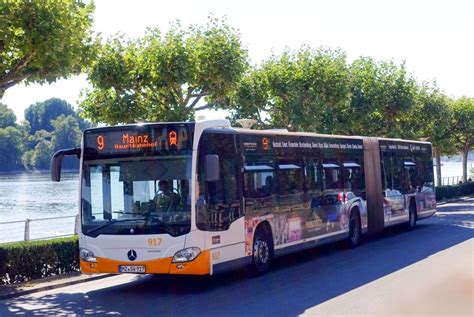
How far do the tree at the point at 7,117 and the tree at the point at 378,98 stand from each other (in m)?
27.1

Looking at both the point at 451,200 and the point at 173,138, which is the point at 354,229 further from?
the point at 451,200

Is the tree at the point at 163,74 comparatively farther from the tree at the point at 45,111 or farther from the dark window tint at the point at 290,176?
the tree at the point at 45,111

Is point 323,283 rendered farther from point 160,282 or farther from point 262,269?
point 160,282

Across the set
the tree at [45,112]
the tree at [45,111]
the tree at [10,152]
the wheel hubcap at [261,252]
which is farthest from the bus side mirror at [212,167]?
the tree at [45,111]

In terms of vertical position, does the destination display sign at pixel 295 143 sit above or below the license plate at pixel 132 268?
above

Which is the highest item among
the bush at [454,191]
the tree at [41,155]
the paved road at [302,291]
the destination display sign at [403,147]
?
the tree at [41,155]

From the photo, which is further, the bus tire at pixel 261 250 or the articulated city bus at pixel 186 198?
the bus tire at pixel 261 250

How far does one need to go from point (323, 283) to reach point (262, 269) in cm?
168

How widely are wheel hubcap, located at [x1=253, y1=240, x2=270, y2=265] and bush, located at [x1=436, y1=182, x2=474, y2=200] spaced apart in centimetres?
3195

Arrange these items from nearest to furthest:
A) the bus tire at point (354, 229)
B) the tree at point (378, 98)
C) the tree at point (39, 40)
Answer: the tree at point (39, 40), the bus tire at point (354, 229), the tree at point (378, 98)

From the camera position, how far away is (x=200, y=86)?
22.9m

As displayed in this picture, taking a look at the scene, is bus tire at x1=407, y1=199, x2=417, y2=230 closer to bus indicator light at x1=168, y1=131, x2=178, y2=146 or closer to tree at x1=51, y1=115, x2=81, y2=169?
bus indicator light at x1=168, y1=131, x2=178, y2=146

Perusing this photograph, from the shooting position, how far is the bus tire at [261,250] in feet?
45.5

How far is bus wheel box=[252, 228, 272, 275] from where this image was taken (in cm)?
1388
